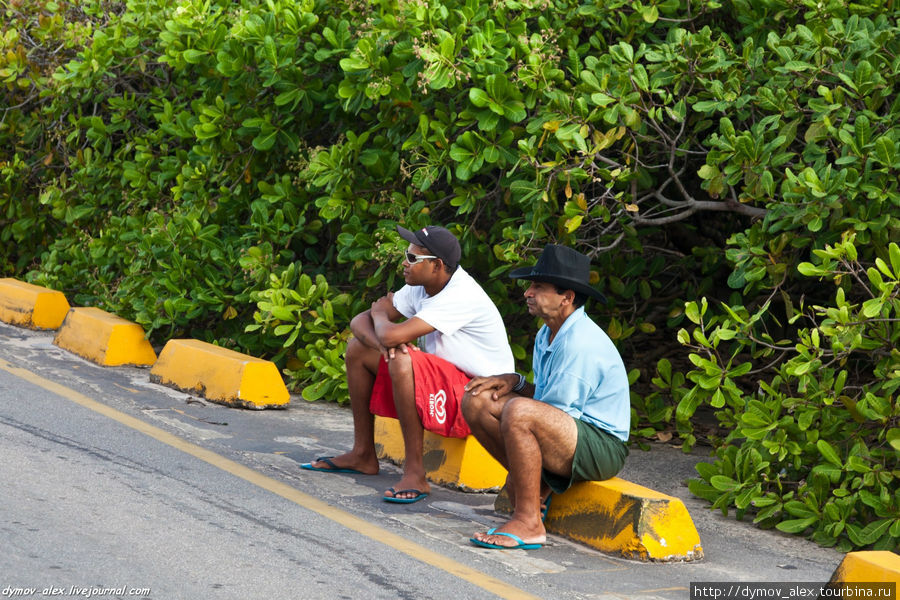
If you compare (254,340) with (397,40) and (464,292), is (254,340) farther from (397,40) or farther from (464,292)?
(464,292)

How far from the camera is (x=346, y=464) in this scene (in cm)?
615

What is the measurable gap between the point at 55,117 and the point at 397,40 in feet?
18.2

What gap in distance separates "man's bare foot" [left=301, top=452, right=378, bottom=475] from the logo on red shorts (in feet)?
1.90

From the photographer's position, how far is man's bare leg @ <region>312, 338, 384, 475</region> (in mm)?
6074

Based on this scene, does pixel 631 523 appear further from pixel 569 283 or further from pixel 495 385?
pixel 569 283

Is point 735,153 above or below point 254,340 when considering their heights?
above

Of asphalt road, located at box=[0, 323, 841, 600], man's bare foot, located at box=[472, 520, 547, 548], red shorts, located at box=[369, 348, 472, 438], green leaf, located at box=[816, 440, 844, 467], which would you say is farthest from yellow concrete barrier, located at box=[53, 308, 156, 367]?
green leaf, located at box=[816, 440, 844, 467]

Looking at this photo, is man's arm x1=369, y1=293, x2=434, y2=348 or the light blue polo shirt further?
man's arm x1=369, y1=293, x2=434, y2=348

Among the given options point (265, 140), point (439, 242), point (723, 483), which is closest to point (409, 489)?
point (439, 242)

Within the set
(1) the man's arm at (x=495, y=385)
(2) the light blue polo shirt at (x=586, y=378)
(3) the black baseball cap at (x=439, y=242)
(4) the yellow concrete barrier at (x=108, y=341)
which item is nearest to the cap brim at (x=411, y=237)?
(3) the black baseball cap at (x=439, y=242)

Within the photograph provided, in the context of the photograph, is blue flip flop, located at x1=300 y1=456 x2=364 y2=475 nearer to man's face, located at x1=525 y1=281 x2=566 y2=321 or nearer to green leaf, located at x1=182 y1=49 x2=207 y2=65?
man's face, located at x1=525 y1=281 x2=566 y2=321

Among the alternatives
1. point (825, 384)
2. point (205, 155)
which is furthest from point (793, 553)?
point (205, 155)

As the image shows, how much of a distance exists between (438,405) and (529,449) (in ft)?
2.98

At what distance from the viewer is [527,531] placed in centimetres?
499
